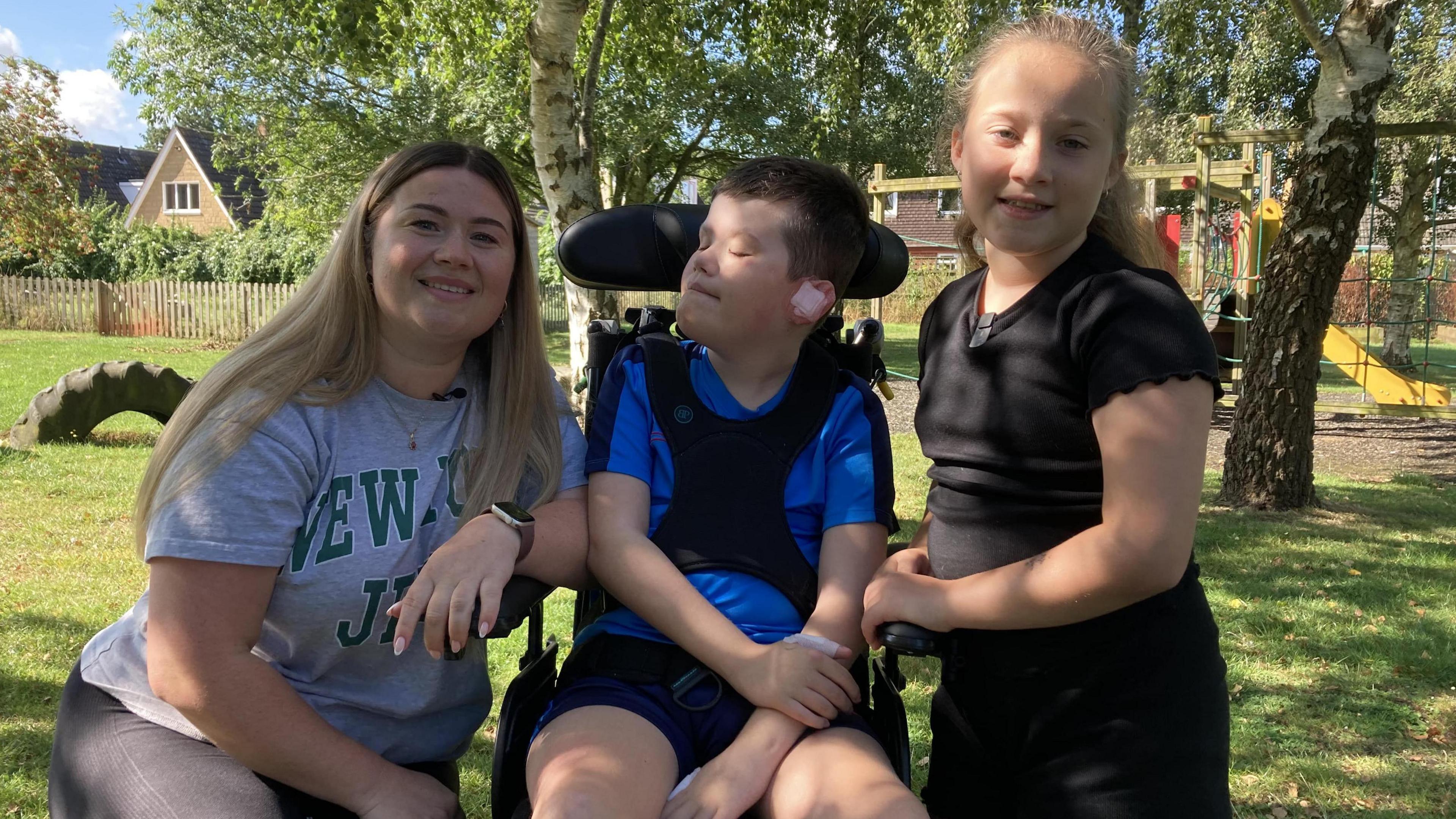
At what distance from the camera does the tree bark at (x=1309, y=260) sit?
577cm

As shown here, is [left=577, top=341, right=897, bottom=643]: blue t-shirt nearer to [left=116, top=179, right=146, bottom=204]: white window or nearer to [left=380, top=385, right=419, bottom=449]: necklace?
[left=380, top=385, right=419, bottom=449]: necklace

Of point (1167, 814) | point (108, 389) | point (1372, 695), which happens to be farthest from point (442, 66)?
point (1167, 814)

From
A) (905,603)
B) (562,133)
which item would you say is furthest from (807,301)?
(562,133)

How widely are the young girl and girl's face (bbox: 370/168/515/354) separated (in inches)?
35.9

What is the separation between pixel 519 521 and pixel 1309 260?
19.1 ft

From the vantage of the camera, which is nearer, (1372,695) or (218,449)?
(218,449)

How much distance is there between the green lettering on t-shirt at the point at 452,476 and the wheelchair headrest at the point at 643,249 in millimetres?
629

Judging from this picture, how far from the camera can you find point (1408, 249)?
19422 mm

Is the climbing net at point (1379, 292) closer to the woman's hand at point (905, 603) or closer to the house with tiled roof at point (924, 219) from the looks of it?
the woman's hand at point (905, 603)

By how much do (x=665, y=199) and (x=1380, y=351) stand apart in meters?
14.8

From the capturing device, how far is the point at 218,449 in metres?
1.70

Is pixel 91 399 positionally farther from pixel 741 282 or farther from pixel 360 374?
pixel 741 282

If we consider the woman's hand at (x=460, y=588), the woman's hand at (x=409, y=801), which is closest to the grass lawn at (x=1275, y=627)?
the woman's hand at (x=409, y=801)

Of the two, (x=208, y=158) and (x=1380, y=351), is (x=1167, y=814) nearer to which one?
(x=1380, y=351)
